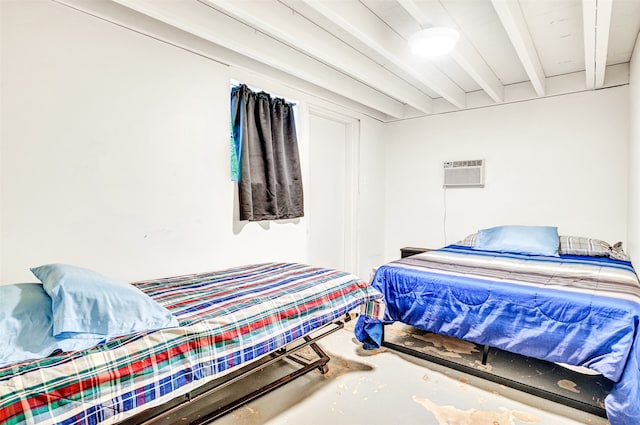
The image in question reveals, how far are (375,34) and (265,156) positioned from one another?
1420 mm

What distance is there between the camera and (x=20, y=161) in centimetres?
195

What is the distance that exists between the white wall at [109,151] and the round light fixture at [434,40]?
4.89 ft

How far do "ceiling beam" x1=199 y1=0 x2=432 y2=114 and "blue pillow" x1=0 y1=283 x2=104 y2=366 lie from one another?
1748 millimetres

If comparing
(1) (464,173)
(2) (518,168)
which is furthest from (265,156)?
(2) (518,168)

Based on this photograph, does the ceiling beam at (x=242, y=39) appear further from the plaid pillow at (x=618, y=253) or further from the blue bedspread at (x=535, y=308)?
the plaid pillow at (x=618, y=253)

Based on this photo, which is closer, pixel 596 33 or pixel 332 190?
pixel 596 33

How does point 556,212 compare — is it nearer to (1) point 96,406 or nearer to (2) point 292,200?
(2) point 292,200

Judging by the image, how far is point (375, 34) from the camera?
8.29ft

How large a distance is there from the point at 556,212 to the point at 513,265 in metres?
1.49

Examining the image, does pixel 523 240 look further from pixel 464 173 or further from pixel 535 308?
pixel 535 308

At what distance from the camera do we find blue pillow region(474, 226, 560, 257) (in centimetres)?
332

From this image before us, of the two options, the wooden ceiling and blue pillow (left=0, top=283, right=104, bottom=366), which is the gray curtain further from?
blue pillow (left=0, top=283, right=104, bottom=366)

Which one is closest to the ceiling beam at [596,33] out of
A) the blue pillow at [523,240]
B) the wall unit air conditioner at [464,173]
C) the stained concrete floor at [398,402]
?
the wall unit air conditioner at [464,173]

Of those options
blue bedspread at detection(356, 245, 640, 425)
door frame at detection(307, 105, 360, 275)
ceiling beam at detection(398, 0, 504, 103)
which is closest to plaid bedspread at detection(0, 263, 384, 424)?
blue bedspread at detection(356, 245, 640, 425)
